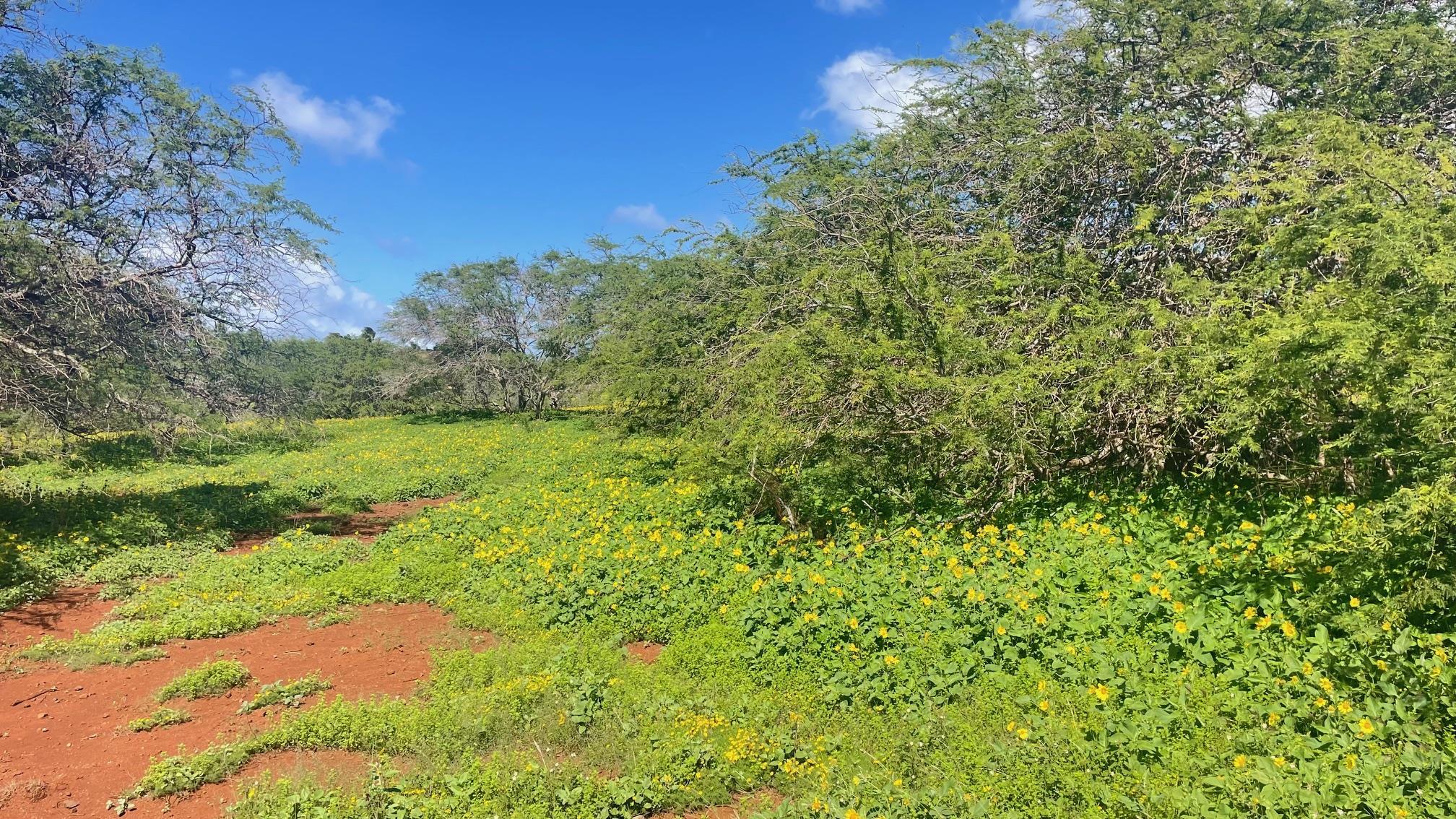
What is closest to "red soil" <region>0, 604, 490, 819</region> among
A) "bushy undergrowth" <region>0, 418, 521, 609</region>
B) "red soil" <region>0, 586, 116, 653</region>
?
"red soil" <region>0, 586, 116, 653</region>

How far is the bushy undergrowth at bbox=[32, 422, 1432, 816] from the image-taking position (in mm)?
3246

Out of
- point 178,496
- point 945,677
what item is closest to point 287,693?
point 945,677

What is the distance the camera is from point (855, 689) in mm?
4520

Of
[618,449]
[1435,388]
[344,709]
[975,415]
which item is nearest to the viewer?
[1435,388]

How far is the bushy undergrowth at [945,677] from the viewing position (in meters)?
3.25

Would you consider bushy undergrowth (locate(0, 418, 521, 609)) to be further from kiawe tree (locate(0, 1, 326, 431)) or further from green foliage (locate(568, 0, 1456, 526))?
green foliage (locate(568, 0, 1456, 526))

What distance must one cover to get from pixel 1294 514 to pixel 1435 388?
1423 mm

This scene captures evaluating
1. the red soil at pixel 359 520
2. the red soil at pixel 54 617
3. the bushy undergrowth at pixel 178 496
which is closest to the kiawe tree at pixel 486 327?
the bushy undergrowth at pixel 178 496

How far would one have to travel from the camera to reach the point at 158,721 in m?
4.87

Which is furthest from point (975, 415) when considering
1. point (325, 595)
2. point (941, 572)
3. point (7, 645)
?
point (7, 645)

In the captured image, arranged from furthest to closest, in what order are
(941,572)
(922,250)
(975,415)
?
(922,250)
(975,415)
(941,572)

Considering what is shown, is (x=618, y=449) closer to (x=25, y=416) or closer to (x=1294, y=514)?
(x=25, y=416)

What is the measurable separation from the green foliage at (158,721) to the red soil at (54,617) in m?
2.45

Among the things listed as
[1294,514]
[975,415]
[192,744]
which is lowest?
[192,744]
